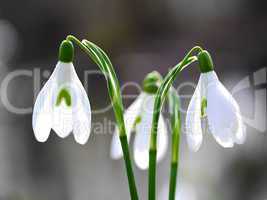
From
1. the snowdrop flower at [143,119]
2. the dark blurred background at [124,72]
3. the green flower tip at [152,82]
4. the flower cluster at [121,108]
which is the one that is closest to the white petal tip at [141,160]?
the snowdrop flower at [143,119]

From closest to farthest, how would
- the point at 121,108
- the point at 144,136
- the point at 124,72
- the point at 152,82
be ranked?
1. the point at 121,108
2. the point at 152,82
3. the point at 144,136
4. the point at 124,72

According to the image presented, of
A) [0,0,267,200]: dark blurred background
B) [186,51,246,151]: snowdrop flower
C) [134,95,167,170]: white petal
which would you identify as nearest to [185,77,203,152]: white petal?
[186,51,246,151]: snowdrop flower

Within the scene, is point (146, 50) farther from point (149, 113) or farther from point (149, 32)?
point (149, 113)

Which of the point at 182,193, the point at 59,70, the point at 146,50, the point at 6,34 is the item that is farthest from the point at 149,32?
the point at 59,70

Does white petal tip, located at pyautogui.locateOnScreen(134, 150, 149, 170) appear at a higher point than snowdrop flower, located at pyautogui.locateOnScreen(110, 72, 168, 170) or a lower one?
lower

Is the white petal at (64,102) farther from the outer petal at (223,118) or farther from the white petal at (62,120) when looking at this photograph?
the outer petal at (223,118)

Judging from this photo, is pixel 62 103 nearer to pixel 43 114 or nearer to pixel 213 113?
pixel 43 114

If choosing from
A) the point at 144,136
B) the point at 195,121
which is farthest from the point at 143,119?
the point at 195,121

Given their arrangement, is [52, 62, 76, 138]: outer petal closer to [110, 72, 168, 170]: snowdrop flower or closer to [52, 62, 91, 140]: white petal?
[52, 62, 91, 140]: white petal
